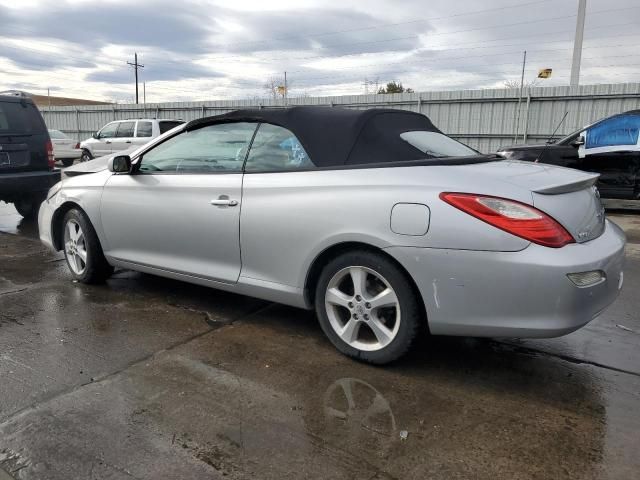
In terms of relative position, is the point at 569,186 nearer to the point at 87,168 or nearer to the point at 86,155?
the point at 87,168

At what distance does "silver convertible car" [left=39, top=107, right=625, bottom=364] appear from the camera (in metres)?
2.72

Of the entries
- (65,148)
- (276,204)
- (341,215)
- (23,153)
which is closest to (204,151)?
(276,204)

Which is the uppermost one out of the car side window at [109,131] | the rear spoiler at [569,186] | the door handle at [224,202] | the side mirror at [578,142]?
the car side window at [109,131]

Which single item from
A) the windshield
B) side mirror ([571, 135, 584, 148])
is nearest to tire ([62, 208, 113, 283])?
the windshield

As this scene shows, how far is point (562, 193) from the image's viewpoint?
9.60ft

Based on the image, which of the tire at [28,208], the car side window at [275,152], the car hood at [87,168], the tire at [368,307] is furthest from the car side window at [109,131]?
the tire at [368,307]

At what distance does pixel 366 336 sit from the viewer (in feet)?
10.9

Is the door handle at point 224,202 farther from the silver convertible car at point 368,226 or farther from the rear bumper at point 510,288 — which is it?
the rear bumper at point 510,288

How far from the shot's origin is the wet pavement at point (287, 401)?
234cm

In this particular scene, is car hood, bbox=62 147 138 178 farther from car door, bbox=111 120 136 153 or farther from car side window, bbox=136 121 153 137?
car door, bbox=111 120 136 153

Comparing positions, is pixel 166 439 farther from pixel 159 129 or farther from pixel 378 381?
pixel 159 129

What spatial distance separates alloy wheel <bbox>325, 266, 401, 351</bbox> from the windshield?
919 mm

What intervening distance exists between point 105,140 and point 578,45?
653 inches

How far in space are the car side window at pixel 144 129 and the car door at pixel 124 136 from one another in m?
0.26
